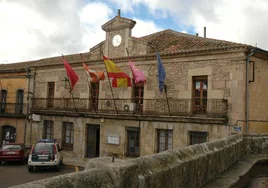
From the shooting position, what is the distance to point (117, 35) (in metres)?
16.6

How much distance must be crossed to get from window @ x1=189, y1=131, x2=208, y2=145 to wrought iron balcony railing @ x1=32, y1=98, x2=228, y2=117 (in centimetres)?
90

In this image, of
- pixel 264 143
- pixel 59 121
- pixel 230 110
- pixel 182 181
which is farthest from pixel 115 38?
pixel 182 181

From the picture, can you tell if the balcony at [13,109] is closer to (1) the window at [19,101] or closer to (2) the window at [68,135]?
(1) the window at [19,101]

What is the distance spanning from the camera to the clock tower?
52.9 ft

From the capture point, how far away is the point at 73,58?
65.0 feet

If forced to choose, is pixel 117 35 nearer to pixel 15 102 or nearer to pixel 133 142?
pixel 133 142

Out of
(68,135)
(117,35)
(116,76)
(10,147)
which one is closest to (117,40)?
(117,35)

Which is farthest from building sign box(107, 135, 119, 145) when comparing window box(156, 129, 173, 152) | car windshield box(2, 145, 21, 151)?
car windshield box(2, 145, 21, 151)

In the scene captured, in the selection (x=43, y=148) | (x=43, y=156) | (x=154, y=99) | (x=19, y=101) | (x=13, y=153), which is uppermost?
(x=154, y=99)

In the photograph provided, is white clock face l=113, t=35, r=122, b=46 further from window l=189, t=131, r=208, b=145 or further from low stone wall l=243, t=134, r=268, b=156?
low stone wall l=243, t=134, r=268, b=156

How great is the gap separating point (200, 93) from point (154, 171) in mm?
11128

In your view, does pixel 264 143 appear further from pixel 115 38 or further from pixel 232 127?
pixel 115 38

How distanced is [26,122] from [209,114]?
1376 centimetres

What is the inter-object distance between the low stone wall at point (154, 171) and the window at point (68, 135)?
1428 centimetres
